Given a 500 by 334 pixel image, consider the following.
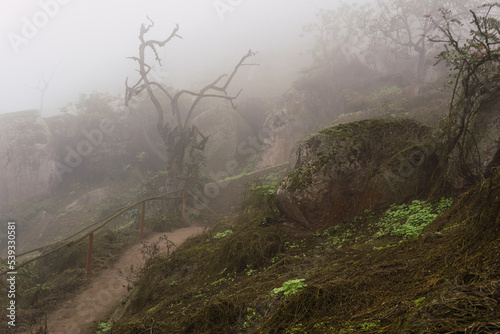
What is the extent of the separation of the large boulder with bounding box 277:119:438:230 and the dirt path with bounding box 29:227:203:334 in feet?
13.4

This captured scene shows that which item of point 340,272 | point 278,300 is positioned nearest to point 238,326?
point 278,300

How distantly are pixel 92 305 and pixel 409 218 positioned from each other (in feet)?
20.3

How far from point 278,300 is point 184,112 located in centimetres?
2513

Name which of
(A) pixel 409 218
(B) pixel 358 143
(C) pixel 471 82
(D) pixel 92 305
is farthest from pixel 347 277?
(D) pixel 92 305

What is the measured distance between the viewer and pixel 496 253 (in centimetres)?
295

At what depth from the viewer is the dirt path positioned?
250 inches

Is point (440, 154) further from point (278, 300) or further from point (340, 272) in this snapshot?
point (278, 300)

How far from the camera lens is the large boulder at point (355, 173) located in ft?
21.6

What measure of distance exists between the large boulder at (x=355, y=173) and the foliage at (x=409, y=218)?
47cm

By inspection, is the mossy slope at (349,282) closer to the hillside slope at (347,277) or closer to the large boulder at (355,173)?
the hillside slope at (347,277)

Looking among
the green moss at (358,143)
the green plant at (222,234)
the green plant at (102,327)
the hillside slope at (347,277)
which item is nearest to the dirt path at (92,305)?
the green plant at (102,327)

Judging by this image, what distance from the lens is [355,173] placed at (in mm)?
6824

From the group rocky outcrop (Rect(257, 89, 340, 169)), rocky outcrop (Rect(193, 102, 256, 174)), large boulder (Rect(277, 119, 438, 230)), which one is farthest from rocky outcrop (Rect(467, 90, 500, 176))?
rocky outcrop (Rect(193, 102, 256, 174))

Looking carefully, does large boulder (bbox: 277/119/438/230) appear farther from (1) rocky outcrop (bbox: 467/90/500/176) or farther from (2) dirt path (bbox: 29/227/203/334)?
(2) dirt path (bbox: 29/227/203/334)
